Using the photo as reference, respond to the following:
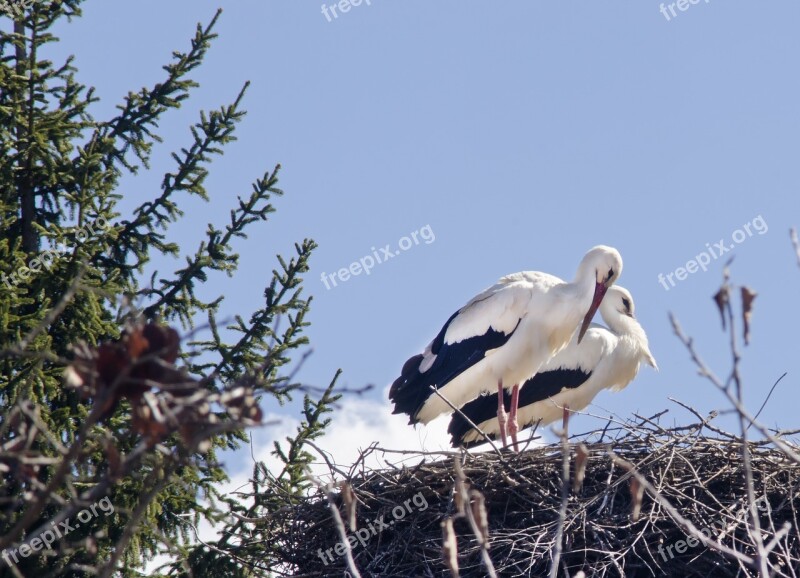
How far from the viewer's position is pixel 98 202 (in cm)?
600

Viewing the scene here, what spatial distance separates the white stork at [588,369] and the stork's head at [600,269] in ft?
2.49

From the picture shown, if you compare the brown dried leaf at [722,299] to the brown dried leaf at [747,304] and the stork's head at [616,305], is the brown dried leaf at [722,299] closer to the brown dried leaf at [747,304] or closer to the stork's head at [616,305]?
the brown dried leaf at [747,304]

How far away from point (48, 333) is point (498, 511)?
211 centimetres

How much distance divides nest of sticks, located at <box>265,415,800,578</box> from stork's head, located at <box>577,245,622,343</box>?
1.69m

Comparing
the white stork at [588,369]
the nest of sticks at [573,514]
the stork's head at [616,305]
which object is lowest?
the nest of sticks at [573,514]

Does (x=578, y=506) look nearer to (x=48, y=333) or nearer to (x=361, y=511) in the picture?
(x=361, y=511)

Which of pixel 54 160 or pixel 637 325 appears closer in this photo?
pixel 54 160

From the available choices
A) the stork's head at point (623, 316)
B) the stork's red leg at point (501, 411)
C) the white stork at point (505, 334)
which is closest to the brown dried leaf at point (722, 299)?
the white stork at point (505, 334)

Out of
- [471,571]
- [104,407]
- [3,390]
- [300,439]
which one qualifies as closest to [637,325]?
[300,439]

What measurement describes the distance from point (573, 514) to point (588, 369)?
326 cm

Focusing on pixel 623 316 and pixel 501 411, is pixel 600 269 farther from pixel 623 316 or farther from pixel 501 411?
pixel 623 316

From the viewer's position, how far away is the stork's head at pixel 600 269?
7.12m

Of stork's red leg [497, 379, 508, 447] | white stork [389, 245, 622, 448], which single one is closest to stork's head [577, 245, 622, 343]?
white stork [389, 245, 622, 448]

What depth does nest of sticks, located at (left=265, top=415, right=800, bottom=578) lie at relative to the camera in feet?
15.8
